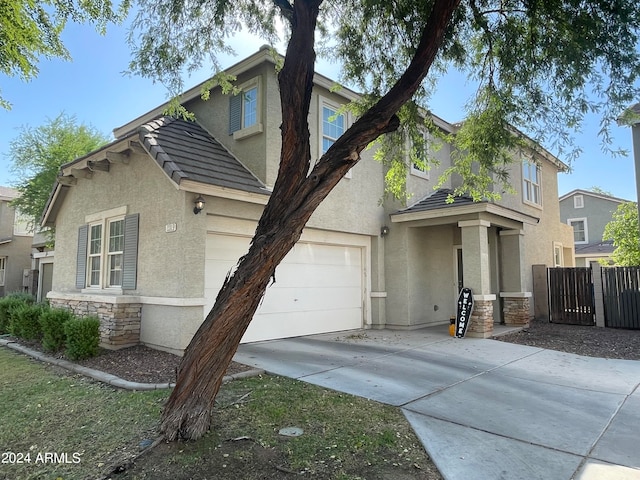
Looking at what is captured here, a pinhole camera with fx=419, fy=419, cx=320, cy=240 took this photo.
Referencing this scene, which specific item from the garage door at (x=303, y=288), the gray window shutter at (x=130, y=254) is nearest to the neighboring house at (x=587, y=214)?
the garage door at (x=303, y=288)

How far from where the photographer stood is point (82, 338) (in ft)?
25.2

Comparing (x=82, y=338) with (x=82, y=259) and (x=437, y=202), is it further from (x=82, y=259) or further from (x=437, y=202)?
(x=437, y=202)

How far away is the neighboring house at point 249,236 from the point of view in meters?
8.27

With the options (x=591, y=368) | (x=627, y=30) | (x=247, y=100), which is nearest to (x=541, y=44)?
(x=627, y=30)

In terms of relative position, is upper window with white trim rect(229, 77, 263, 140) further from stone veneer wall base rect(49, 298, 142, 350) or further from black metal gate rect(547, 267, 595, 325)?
black metal gate rect(547, 267, 595, 325)

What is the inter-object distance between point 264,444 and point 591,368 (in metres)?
6.56

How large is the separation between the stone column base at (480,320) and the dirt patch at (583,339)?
1.55 feet

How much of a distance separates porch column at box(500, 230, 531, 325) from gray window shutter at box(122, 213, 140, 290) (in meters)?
10.4

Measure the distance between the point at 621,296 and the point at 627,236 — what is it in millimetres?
7025

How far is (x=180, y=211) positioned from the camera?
8.02 meters

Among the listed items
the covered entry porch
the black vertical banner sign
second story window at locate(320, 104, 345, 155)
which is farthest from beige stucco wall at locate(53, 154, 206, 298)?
the black vertical banner sign

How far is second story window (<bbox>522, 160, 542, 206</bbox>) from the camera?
50.2 feet

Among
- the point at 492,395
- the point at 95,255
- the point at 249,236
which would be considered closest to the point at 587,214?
the point at 249,236

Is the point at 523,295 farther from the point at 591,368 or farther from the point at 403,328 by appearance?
Answer: the point at 591,368
